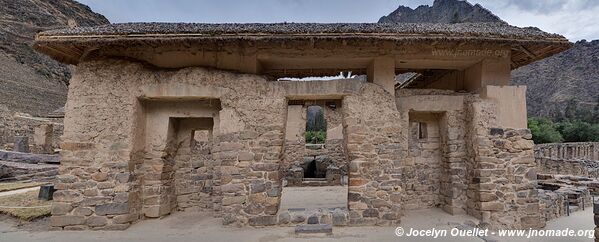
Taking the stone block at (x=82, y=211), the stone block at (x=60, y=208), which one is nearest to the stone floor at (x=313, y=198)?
the stone block at (x=82, y=211)

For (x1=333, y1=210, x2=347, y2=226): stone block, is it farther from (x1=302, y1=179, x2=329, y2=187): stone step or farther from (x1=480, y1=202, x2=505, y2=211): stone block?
(x1=302, y1=179, x2=329, y2=187): stone step

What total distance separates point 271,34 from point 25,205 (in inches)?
260

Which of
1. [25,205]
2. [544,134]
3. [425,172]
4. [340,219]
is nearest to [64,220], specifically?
[25,205]

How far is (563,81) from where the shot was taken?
41.7 metres

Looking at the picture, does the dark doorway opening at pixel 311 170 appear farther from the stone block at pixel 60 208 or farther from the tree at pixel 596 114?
the tree at pixel 596 114

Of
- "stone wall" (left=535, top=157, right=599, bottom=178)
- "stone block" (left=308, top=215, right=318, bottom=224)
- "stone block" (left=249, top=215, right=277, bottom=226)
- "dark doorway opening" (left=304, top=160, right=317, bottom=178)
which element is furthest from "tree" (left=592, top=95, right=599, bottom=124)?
"stone block" (left=249, top=215, right=277, bottom=226)

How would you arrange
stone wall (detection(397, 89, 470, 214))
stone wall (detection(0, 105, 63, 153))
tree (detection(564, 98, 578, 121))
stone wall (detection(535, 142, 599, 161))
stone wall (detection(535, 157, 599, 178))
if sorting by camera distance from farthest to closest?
tree (detection(564, 98, 578, 121))
stone wall (detection(535, 142, 599, 161))
stone wall (detection(0, 105, 63, 153))
stone wall (detection(535, 157, 599, 178))
stone wall (detection(397, 89, 470, 214))

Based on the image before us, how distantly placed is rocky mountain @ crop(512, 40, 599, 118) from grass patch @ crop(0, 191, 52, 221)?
46228 millimetres

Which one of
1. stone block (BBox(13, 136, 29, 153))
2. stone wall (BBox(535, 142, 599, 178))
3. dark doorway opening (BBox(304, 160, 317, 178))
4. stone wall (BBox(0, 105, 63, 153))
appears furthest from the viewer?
stone wall (BBox(0, 105, 63, 153))

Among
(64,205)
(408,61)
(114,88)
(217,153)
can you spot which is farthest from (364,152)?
(64,205)

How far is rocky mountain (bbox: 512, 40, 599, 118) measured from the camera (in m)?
39.1

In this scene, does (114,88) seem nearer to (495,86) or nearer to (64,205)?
(64,205)

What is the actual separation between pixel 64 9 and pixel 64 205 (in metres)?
42.3

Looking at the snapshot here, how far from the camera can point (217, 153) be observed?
6.37 metres
